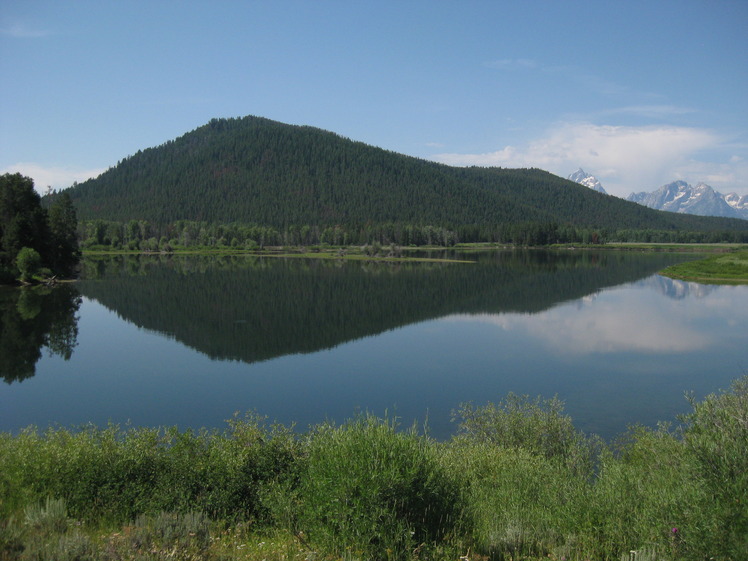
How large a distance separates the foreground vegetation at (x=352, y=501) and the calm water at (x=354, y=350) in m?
11.3

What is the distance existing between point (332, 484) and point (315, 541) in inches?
44.0

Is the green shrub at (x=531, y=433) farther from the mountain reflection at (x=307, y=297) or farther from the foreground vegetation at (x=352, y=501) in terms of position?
the mountain reflection at (x=307, y=297)

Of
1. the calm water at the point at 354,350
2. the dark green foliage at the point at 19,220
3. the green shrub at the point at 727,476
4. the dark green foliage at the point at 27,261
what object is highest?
the dark green foliage at the point at 19,220

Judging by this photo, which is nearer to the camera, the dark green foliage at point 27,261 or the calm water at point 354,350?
the calm water at point 354,350

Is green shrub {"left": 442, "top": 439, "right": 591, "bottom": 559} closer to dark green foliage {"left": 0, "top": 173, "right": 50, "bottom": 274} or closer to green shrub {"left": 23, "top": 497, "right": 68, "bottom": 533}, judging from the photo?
green shrub {"left": 23, "top": 497, "right": 68, "bottom": 533}

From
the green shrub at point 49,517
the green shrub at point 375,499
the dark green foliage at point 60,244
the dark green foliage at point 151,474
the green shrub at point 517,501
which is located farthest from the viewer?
the dark green foliage at point 60,244

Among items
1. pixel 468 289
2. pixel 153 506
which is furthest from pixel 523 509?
pixel 468 289

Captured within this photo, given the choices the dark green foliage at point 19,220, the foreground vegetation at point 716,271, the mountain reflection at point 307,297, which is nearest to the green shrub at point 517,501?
the mountain reflection at point 307,297

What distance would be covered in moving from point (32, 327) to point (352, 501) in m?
47.0

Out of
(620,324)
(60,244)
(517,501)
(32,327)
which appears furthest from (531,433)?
(60,244)

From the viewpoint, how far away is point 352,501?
10.4 meters

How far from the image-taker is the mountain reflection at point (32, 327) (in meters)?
36.6

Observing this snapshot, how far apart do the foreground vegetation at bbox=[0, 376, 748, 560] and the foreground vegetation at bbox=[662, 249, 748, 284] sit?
8858 centimetres

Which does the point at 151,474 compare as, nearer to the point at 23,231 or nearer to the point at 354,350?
the point at 354,350
